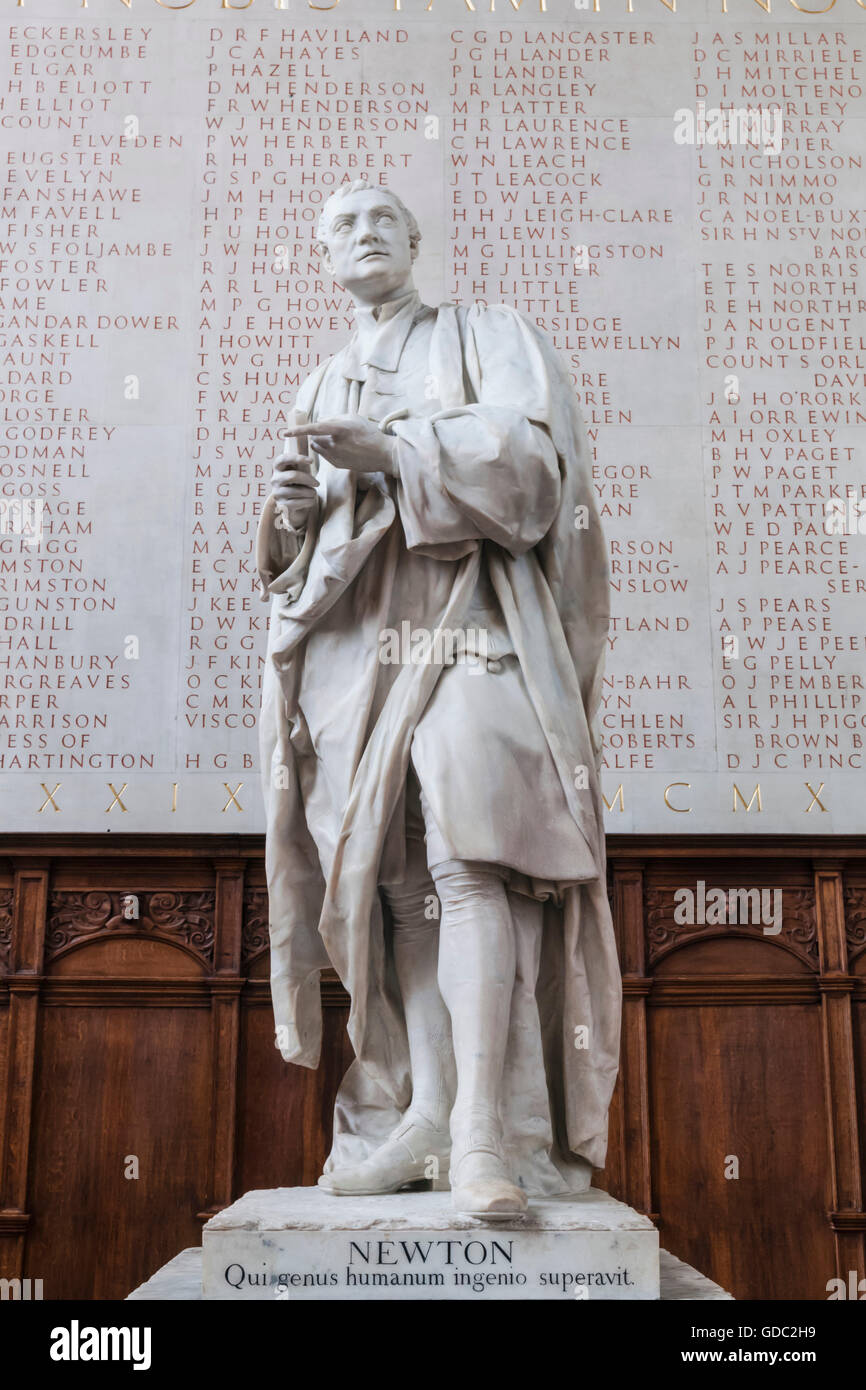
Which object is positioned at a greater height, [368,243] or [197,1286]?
[368,243]

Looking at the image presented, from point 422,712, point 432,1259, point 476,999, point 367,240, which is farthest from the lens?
point 367,240

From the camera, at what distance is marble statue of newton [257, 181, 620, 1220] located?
9.05 feet

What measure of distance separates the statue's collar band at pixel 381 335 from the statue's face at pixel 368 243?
43 millimetres

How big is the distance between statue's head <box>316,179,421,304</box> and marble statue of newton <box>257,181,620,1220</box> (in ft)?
0.04

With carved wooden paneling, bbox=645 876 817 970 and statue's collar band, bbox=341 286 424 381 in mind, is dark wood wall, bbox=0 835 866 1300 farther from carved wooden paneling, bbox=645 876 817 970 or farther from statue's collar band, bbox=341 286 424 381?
statue's collar band, bbox=341 286 424 381

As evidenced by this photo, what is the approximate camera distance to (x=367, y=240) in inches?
127

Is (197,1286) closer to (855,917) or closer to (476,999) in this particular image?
(476,999)

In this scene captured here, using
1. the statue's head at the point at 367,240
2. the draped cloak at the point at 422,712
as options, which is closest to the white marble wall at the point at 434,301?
the draped cloak at the point at 422,712

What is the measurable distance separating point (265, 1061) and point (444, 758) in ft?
10.5

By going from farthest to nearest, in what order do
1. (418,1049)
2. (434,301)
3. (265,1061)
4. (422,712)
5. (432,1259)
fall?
1. (434,301)
2. (265,1061)
3. (418,1049)
4. (422,712)
5. (432,1259)

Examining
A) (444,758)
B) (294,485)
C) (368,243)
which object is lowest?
(444,758)

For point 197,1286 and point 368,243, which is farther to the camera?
point 368,243

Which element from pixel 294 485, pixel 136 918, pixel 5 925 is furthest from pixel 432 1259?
pixel 5 925
